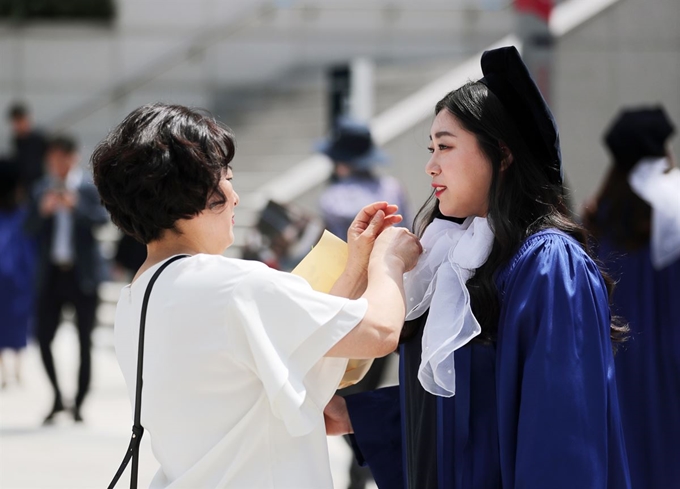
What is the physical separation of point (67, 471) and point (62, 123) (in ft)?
36.1

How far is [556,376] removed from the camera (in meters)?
2.33

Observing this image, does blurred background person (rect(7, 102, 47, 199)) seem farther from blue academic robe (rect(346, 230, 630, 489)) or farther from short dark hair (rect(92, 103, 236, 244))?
blue academic robe (rect(346, 230, 630, 489))

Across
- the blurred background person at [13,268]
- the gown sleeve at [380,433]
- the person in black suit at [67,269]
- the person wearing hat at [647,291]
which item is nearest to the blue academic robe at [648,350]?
the person wearing hat at [647,291]

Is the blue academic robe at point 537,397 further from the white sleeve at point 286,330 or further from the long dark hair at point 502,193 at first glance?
the white sleeve at point 286,330

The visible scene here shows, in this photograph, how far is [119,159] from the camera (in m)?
2.34

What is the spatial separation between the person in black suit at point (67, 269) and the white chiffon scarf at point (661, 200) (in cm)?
439

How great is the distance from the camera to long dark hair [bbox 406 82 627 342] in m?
2.52

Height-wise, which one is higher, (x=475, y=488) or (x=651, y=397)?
(x=475, y=488)

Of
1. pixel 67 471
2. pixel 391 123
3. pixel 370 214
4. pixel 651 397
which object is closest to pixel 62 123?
pixel 391 123

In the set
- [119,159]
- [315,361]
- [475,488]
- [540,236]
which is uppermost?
[119,159]

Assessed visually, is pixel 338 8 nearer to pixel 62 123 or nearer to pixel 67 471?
Answer: pixel 62 123

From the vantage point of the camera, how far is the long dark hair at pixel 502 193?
8.26 ft

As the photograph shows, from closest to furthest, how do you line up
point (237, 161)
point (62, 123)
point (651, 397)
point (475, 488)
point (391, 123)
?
point (475, 488) < point (651, 397) < point (391, 123) < point (237, 161) < point (62, 123)

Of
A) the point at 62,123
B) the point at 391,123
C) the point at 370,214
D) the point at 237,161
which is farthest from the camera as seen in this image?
the point at 62,123
